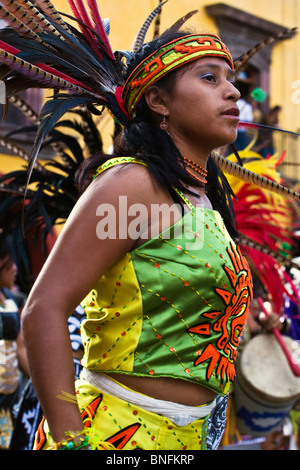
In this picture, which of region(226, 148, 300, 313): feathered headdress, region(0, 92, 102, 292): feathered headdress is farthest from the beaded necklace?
region(226, 148, 300, 313): feathered headdress

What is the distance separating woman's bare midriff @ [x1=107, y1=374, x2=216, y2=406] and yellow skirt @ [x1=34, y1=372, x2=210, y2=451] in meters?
0.04

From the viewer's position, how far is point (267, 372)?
4.50 metres

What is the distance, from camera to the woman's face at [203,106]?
6.11 feet

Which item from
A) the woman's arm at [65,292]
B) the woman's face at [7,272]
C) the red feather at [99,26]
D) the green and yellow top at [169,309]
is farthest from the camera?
the woman's face at [7,272]

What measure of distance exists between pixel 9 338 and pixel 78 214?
130 inches

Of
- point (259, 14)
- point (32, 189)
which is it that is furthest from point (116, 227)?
point (259, 14)

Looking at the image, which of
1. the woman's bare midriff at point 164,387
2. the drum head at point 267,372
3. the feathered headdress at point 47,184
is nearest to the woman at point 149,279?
the woman's bare midriff at point 164,387

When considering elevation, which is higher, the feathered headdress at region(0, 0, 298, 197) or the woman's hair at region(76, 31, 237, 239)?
the feathered headdress at region(0, 0, 298, 197)

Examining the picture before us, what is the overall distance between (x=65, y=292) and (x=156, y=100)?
655 millimetres

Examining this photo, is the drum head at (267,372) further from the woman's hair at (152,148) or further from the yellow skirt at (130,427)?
the yellow skirt at (130,427)

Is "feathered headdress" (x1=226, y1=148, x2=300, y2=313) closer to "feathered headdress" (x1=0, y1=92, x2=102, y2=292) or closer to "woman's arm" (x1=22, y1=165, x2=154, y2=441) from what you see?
"feathered headdress" (x1=0, y1=92, x2=102, y2=292)

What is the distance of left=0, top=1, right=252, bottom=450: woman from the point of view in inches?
63.2

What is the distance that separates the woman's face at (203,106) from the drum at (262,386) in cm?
276

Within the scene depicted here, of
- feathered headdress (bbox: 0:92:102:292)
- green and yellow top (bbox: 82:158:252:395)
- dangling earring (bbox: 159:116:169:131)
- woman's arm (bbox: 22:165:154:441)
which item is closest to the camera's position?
woman's arm (bbox: 22:165:154:441)
